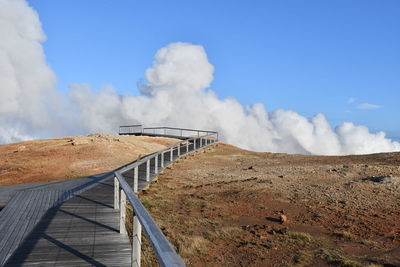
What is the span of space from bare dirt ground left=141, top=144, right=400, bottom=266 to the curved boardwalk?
1723 millimetres

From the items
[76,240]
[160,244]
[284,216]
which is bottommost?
[284,216]

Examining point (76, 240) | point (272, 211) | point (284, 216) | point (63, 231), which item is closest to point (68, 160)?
point (272, 211)

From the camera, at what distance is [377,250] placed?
9.77m

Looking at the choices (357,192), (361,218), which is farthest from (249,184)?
(361,218)

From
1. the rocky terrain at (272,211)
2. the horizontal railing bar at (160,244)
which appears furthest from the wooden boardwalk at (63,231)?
the horizontal railing bar at (160,244)

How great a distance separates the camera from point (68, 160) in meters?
26.6

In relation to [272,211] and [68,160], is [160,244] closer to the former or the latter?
[272,211]

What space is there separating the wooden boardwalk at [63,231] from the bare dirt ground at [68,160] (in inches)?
409

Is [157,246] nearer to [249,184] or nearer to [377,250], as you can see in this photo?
[377,250]

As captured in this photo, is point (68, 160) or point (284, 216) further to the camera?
point (68, 160)

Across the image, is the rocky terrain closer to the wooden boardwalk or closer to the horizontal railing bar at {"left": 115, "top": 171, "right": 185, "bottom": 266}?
the wooden boardwalk

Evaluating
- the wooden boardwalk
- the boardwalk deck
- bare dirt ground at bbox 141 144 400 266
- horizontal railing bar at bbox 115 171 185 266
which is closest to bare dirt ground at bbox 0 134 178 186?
bare dirt ground at bbox 141 144 400 266

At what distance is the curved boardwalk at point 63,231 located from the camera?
626 cm

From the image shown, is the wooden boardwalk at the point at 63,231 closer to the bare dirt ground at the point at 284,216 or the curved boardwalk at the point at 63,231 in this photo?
the curved boardwalk at the point at 63,231
